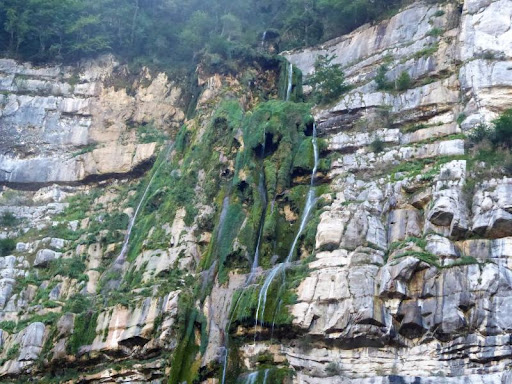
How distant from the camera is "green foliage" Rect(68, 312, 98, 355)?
37156 millimetres

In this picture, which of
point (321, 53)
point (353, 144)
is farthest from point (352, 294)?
point (321, 53)

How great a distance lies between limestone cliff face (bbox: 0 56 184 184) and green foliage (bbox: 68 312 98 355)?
14571 millimetres

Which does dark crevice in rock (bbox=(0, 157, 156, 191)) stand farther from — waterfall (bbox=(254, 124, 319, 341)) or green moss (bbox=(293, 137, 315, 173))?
waterfall (bbox=(254, 124, 319, 341))

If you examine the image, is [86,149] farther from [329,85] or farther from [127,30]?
[329,85]

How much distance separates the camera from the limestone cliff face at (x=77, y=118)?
51.2 m

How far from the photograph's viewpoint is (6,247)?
150 ft

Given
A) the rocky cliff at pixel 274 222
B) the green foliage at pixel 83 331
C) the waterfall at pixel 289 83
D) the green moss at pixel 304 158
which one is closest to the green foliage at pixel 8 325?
the rocky cliff at pixel 274 222

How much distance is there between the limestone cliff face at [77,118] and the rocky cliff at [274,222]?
Result: 0.14 meters

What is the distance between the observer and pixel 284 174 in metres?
40.0

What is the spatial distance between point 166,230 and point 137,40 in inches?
863

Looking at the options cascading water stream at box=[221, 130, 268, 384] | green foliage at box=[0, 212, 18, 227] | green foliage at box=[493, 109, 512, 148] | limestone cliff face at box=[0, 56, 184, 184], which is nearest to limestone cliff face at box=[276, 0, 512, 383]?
green foliage at box=[493, 109, 512, 148]

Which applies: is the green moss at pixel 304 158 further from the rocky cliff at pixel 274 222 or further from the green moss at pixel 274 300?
A: the green moss at pixel 274 300

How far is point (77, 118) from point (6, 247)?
40.0ft

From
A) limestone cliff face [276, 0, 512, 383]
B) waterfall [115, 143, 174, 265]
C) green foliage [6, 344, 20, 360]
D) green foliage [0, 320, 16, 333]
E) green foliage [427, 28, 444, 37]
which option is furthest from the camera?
green foliage [427, 28, 444, 37]
